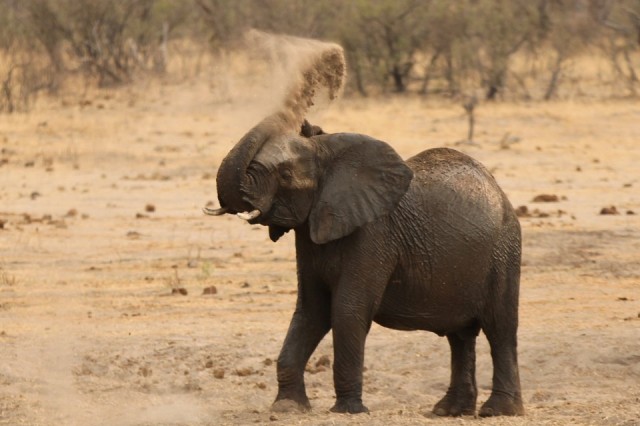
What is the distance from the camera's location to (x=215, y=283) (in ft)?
36.8

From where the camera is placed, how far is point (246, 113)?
6.78 metres

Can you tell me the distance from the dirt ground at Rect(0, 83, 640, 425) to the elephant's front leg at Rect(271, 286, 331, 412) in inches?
6.0

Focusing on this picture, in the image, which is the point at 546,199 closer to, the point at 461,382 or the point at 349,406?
the point at 461,382

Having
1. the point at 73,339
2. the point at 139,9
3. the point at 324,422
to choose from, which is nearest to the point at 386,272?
the point at 324,422

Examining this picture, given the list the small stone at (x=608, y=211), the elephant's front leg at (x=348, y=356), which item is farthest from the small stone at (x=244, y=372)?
the small stone at (x=608, y=211)

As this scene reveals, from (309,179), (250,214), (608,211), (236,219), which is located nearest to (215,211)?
(250,214)

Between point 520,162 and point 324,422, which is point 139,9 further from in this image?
point 324,422

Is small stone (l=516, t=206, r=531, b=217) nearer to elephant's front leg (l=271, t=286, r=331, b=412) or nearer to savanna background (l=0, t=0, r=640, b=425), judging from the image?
savanna background (l=0, t=0, r=640, b=425)

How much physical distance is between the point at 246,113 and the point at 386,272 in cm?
104

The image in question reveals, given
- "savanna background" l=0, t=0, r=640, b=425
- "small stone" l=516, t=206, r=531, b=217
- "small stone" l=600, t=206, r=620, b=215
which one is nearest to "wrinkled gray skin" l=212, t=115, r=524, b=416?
"savanna background" l=0, t=0, r=640, b=425

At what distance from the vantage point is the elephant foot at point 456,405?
7234mm

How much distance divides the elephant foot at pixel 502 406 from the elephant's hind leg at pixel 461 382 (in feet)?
0.54

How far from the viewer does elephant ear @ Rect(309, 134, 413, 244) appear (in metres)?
6.35

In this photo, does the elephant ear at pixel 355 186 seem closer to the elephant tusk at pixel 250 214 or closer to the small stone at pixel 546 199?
the elephant tusk at pixel 250 214
